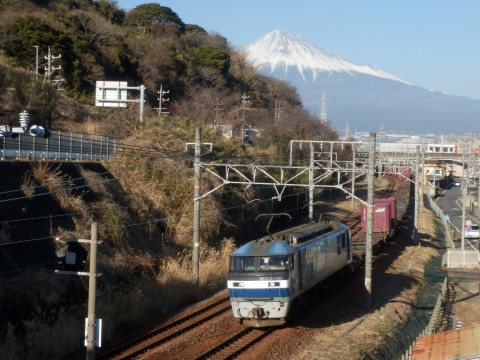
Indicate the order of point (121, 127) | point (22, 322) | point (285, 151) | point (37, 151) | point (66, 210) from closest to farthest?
point (22, 322) < point (66, 210) < point (37, 151) < point (121, 127) < point (285, 151)

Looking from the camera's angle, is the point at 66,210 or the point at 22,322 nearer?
the point at 22,322

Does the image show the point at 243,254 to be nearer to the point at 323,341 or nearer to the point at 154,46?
the point at 323,341

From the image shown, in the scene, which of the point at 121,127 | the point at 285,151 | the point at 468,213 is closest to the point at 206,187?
the point at 121,127

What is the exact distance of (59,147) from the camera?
28516 mm

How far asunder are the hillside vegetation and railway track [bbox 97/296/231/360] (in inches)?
37.8

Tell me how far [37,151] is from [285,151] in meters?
31.1

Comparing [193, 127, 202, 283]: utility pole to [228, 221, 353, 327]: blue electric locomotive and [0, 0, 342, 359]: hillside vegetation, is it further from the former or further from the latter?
[228, 221, 353, 327]: blue electric locomotive

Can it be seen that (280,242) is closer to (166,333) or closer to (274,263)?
(274,263)

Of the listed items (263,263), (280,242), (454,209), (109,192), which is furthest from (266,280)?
(454,209)

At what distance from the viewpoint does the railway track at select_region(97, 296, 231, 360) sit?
15.7 meters

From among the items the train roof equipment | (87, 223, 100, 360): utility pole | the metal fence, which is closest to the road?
the metal fence

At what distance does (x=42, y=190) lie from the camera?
76.5 feet

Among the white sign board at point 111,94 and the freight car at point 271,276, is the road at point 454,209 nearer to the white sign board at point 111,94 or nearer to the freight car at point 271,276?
the white sign board at point 111,94

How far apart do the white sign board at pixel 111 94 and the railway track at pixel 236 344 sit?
20.1 metres
